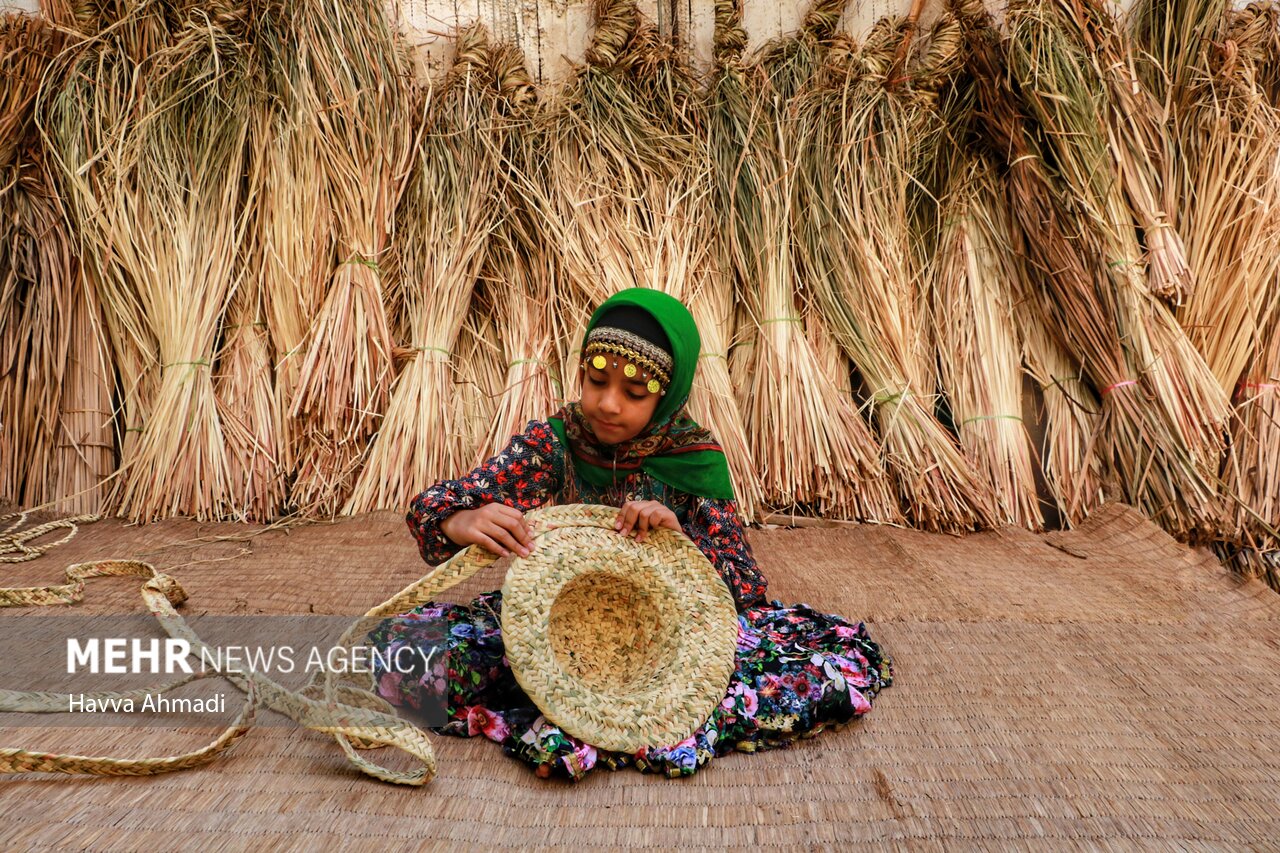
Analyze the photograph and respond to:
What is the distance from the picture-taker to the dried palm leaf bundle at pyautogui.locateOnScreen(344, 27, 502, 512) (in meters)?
2.43

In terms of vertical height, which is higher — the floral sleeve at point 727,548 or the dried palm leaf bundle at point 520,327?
the dried palm leaf bundle at point 520,327

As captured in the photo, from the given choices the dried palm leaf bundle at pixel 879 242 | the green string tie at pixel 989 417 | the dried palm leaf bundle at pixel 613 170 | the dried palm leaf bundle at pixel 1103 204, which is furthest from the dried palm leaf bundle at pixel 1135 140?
the dried palm leaf bundle at pixel 613 170

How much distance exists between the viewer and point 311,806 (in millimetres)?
1014

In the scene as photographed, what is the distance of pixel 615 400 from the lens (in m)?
1.33

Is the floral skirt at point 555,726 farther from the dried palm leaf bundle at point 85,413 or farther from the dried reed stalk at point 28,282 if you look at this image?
the dried reed stalk at point 28,282

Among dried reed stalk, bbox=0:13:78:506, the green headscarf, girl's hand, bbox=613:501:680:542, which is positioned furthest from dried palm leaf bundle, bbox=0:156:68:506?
girl's hand, bbox=613:501:680:542

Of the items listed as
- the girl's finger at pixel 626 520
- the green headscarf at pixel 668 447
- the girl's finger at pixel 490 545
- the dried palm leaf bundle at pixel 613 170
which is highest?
the dried palm leaf bundle at pixel 613 170

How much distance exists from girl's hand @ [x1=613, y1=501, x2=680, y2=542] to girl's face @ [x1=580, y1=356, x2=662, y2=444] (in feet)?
0.51

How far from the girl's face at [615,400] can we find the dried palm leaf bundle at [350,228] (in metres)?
1.21

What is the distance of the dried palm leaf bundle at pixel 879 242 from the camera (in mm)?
2398

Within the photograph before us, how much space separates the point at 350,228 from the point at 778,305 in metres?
1.34

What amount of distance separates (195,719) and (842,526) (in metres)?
1.71

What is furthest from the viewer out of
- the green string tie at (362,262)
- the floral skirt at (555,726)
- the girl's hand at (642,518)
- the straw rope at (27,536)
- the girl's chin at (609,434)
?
the green string tie at (362,262)

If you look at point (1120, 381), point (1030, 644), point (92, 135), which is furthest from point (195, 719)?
point (1120, 381)
